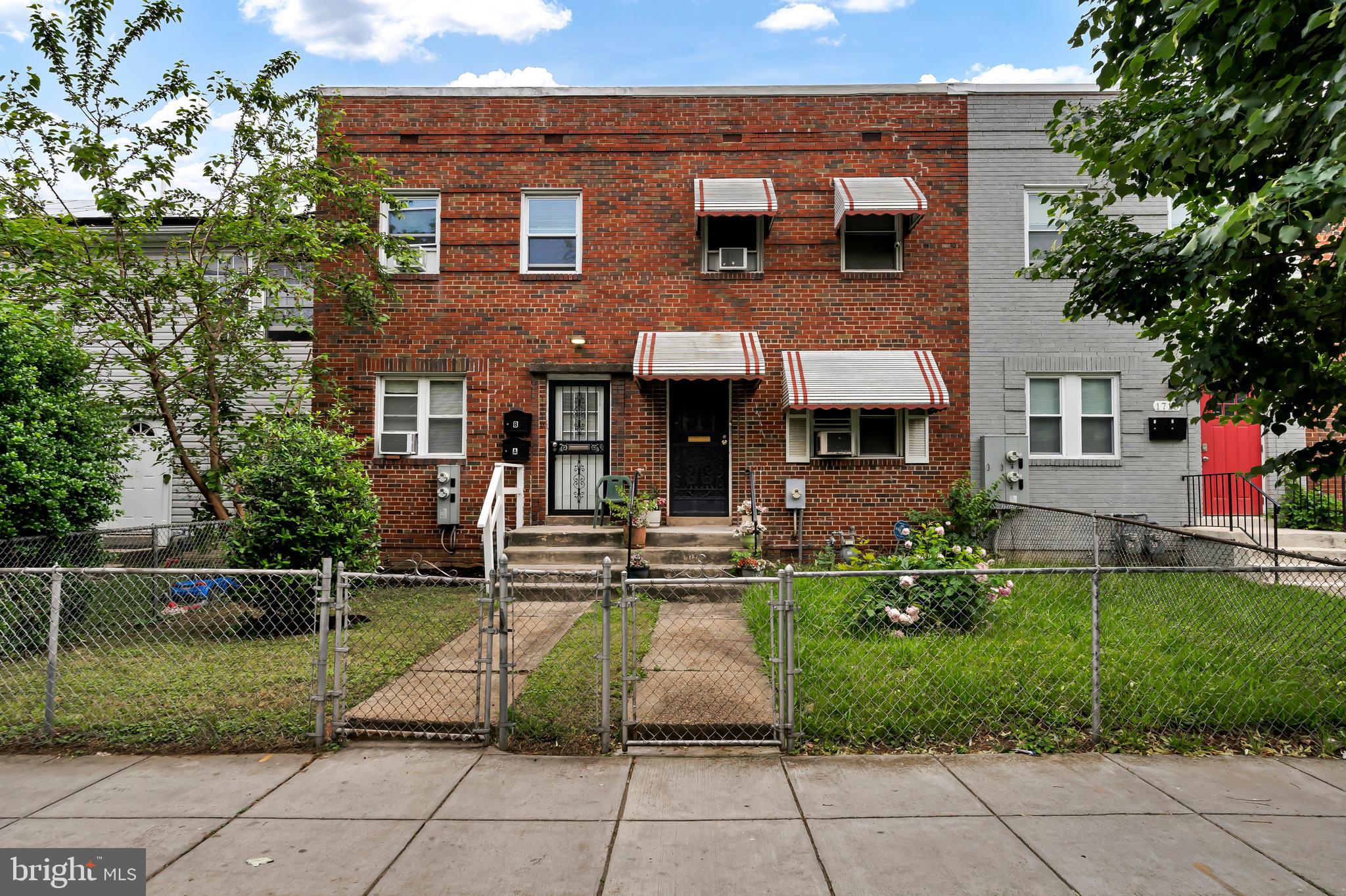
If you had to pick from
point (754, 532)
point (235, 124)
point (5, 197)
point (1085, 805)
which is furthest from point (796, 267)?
point (5, 197)

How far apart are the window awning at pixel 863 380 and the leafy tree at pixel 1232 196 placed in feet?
13.8

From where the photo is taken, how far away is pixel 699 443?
11461mm

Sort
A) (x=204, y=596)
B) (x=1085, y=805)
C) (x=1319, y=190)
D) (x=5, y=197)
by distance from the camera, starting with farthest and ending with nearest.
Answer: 1. (x=5, y=197)
2. (x=204, y=596)
3. (x=1085, y=805)
4. (x=1319, y=190)

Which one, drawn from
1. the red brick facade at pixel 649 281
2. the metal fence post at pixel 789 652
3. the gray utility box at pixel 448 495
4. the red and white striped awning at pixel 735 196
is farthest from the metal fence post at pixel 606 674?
the red and white striped awning at pixel 735 196

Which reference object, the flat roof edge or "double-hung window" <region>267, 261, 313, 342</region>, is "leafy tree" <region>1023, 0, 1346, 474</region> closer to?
the flat roof edge

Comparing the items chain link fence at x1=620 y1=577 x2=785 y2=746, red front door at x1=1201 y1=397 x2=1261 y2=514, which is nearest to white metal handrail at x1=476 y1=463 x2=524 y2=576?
chain link fence at x1=620 y1=577 x2=785 y2=746

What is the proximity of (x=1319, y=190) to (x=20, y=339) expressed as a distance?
32.3 ft

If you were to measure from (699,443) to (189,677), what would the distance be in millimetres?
7257

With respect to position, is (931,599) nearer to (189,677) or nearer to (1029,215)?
(189,677)

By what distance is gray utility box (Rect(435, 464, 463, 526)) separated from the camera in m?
11.1

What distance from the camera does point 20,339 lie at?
6.96 metres

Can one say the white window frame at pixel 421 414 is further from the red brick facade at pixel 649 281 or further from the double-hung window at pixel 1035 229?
the double-hung window at pixel 1035 229

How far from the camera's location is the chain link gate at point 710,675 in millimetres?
4758

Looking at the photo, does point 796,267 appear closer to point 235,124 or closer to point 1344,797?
point 235,124
